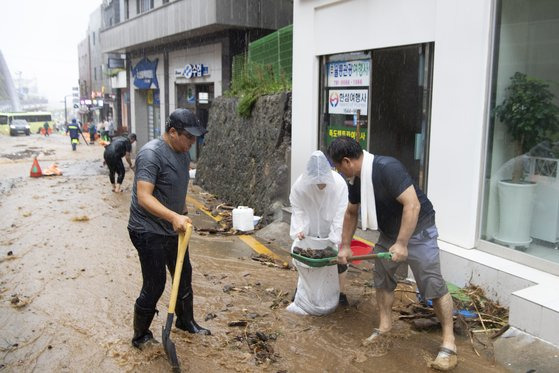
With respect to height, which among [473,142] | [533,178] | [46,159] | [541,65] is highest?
[541,65]

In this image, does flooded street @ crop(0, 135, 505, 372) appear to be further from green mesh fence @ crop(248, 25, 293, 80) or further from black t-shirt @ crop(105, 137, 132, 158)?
black t-shirt @ crop(105, 137, 132, 158)

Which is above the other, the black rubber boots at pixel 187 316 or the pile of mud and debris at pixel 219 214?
the black rubber boots at pixel 187 316

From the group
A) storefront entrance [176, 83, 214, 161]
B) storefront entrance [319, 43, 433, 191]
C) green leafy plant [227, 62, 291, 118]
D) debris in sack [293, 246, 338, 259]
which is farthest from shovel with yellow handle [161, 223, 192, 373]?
storefront entrance [176, 83, 214, 161]

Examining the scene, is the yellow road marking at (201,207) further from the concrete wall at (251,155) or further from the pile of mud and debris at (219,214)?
the concrete wall at (251,155)

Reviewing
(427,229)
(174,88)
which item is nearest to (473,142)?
(427,229)

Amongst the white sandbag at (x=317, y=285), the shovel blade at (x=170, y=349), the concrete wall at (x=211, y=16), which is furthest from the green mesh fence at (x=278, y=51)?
the shovel blade at (x=170, y=349)

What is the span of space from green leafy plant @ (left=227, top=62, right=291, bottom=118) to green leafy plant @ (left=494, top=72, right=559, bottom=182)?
502 centimetres

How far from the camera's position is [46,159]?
72.6ft

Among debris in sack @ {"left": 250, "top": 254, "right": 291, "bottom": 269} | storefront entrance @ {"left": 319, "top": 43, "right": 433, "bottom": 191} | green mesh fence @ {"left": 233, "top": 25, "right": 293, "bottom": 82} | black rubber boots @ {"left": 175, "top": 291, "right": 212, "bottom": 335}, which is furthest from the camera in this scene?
green mesh fence @ {"left": 233, "top": 25, "right": 293, "bottom": 82}

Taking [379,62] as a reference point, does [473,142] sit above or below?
below

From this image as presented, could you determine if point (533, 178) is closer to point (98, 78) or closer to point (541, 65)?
point (541, 65)

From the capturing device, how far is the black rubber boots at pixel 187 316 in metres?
4.16

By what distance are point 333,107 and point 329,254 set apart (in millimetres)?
3624

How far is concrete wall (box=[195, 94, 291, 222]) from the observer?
29.0 ft
